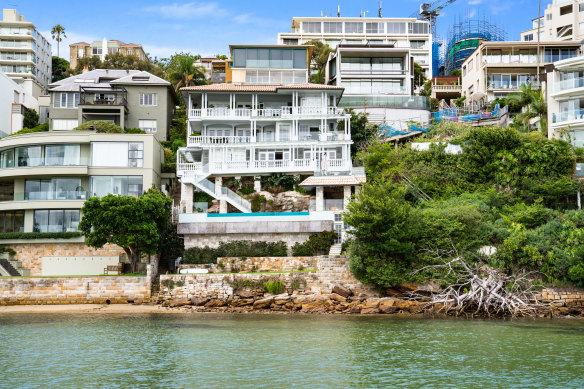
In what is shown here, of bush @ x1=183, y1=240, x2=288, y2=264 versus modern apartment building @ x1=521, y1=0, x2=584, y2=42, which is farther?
modern apartment building @ x1=521, y1=0, x2=584, y2=42

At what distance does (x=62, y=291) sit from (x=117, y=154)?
11.2 metres

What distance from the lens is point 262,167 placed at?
147 feet

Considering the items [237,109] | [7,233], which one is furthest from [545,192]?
[7,233]

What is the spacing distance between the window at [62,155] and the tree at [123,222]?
23.8 ft

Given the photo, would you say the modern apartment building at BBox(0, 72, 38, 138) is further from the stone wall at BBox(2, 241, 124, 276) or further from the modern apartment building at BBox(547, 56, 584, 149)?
the modern apartment building at BBox(547, 56, 584, 149)

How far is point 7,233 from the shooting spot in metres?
41.6

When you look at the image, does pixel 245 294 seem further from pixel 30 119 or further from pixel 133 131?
pixel 30 119

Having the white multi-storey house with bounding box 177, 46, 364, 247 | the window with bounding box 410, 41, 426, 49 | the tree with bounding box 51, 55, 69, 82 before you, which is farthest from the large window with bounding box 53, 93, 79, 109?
the window with bounding box 410, 41, 426, 49

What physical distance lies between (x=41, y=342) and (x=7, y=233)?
785 inches

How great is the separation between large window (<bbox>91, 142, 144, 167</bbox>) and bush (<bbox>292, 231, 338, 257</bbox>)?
1306 cm

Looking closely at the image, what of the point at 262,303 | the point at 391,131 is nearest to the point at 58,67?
the point at 391,131

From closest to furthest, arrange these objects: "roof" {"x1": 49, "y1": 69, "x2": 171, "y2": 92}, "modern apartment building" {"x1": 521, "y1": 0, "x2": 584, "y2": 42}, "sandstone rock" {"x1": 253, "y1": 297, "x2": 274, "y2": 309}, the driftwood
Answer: the driftwood < "sandstone rock" {"x1": 253, "y1": 297, "x2": 274, "y2": 309} < "roof" {"x1": 49, "y1": 69, "x2": 171, "y2": 92} < "modern apartment building" {"x1": 521, "y1": 0, "x2": 584, "y2": 42}

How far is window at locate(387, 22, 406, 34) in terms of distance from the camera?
88562mm

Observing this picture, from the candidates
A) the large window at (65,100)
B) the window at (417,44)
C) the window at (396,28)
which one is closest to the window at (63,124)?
the large window at (65,100)
